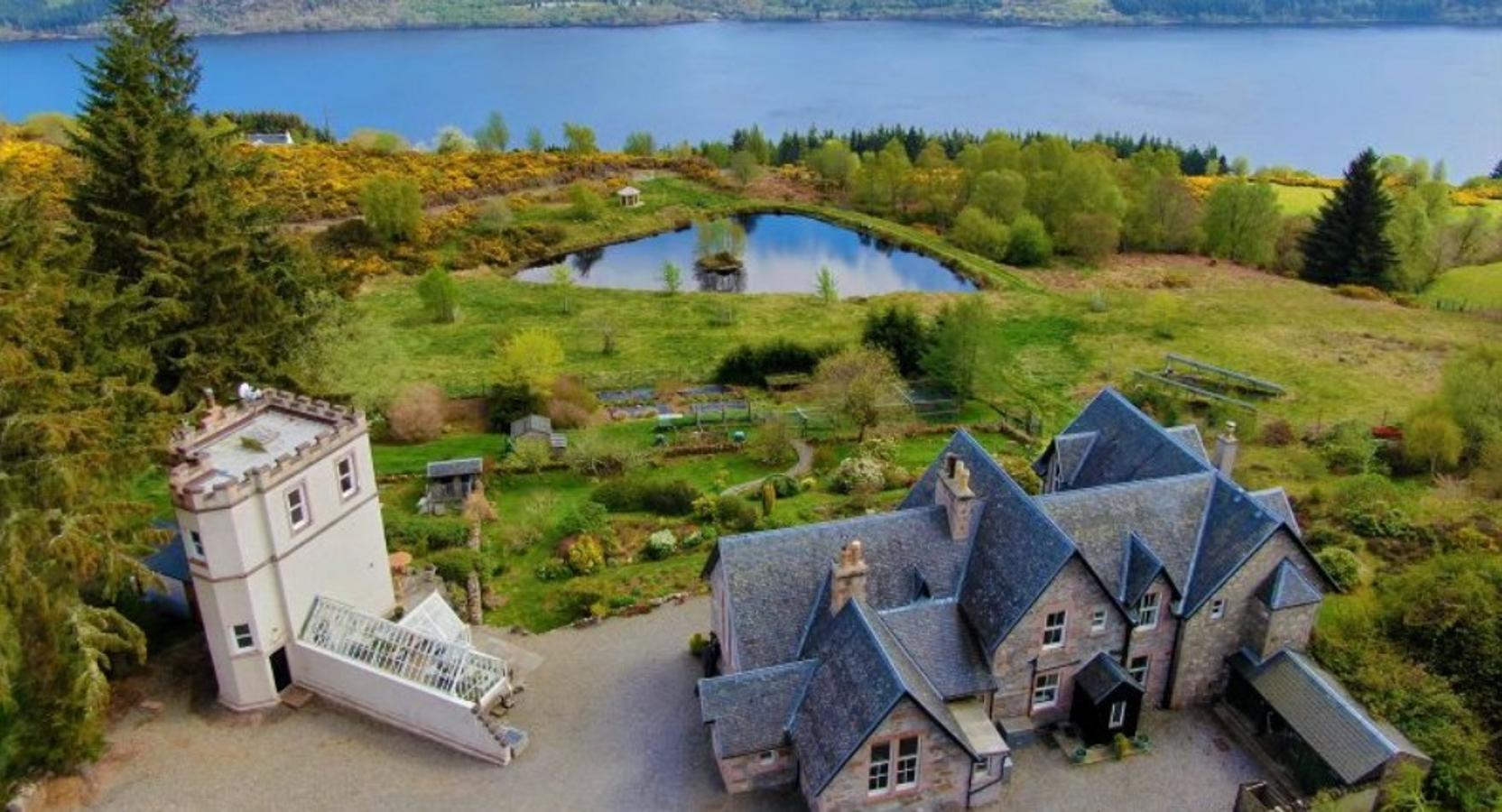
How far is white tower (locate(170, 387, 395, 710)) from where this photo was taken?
26.9 metres

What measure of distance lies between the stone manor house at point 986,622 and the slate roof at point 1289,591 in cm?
4

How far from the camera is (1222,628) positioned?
1115 inches

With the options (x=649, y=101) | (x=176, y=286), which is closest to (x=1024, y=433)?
(x=176, y=286)

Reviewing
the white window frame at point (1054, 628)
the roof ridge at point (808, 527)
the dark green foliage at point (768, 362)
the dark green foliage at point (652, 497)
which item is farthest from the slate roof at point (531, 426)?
the white window frame at point (1054, 628)

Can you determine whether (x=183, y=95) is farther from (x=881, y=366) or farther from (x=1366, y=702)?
(x=1366, y=702)

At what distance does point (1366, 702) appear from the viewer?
27172 mm

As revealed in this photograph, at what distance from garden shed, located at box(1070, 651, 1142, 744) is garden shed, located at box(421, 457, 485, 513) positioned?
2438cm

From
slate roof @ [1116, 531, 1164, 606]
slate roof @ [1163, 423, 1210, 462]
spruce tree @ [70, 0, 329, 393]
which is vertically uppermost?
spruce tree @ [70, 0, 329, 393]

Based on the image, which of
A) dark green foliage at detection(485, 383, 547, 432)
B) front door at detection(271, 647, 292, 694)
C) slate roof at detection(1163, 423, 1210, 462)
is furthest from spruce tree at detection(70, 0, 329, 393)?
slate roof at detection(1163, 423, 1210, 462)

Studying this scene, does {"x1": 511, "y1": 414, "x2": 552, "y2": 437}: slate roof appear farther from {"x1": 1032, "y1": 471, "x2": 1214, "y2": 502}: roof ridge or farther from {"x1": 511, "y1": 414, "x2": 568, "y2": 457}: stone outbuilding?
{"x1": 1032, "y1": 471, "x2": 1214, "y2": 502}: roof ridge

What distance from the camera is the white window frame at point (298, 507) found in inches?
1099

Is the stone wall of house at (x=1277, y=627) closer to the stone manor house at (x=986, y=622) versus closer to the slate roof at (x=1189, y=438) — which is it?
the stone manor house at (x=986, y=622)

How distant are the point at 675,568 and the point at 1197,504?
17.0m

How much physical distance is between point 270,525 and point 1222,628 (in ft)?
84.7
